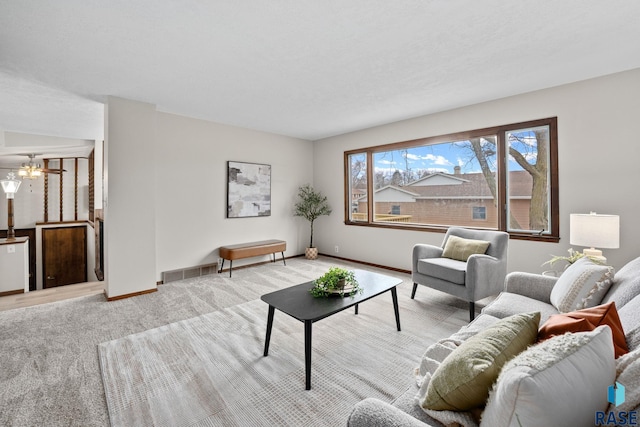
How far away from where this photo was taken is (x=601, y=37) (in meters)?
2.35

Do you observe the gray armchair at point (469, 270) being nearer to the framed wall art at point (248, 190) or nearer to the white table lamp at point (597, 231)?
the white table lamp at point (597, 231)

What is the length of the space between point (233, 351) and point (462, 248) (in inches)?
105

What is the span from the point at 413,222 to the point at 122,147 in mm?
4327

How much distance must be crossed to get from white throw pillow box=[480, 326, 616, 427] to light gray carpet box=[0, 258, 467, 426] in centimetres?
119

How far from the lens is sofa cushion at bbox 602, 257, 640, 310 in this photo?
1.47m

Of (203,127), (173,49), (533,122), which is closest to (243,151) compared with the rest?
(203,127)

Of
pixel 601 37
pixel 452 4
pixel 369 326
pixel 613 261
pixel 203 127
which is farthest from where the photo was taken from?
pixel 203 127

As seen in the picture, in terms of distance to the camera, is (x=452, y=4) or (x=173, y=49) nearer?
(x=452, y=4)

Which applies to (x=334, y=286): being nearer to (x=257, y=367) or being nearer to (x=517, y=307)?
(x=257, y=367)

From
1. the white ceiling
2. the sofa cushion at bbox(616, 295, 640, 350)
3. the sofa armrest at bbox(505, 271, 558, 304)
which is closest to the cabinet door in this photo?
the white ceiling

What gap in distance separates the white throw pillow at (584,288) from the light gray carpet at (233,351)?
1.04 m

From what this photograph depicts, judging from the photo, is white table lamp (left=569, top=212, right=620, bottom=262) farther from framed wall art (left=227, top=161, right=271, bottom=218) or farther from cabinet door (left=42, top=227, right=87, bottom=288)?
cabinet door (left=42, top=227, right=87, bottom=288)

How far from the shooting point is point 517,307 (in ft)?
6.67

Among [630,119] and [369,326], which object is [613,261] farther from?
[369,326]
